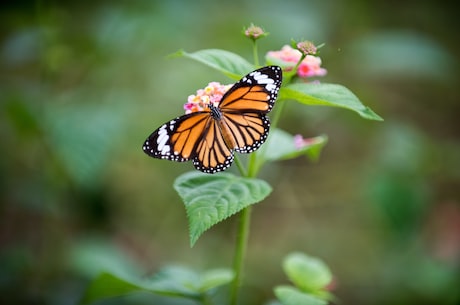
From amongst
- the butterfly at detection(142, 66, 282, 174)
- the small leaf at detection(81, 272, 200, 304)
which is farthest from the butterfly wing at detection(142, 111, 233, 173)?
the small leaf at detection(81, 272, 200, 304)

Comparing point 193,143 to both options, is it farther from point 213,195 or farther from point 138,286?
point 138,286

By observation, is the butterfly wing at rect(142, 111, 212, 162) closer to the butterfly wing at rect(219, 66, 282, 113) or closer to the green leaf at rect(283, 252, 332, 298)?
the butterfly wing at rect(219, 66, 282, 113)

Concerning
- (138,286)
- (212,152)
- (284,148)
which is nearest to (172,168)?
(284,148)

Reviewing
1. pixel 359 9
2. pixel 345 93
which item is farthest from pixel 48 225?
pixel 359 9

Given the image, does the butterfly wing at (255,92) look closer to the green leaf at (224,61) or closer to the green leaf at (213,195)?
the green leaf at (224,61)

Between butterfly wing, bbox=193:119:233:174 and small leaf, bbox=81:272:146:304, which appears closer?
butterfly wing, bbox=193:119:233:174

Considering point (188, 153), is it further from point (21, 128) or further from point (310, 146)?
point (21, 128)
